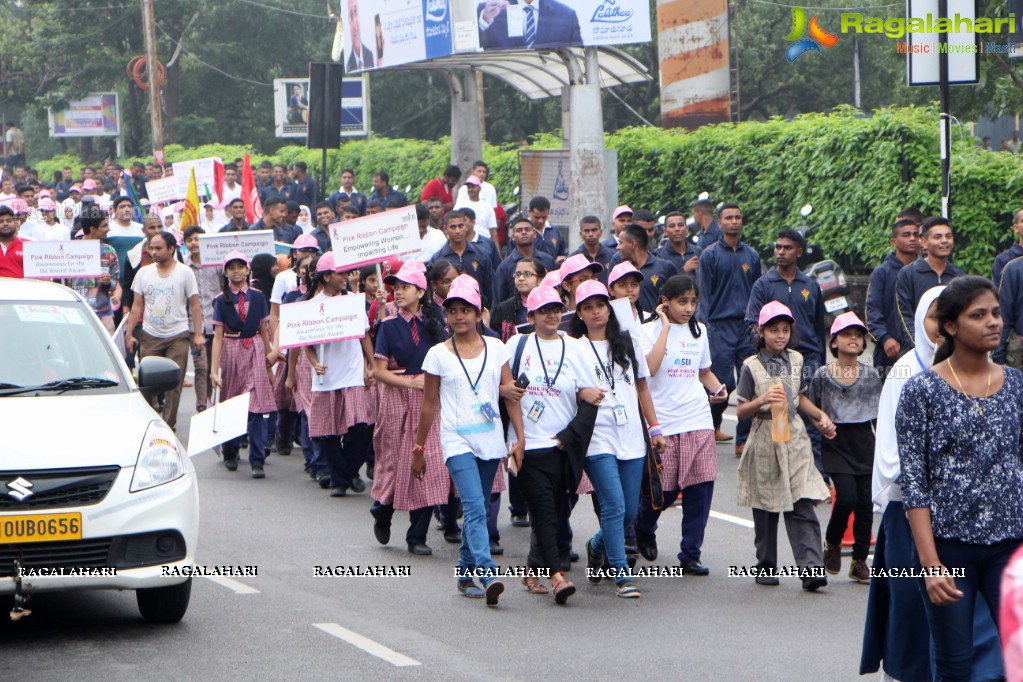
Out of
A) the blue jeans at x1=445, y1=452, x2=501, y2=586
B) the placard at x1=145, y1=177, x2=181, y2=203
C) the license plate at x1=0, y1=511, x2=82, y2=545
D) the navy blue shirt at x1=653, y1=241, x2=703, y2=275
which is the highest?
the placard at x1=145, y1=177, x2=181, y2=203

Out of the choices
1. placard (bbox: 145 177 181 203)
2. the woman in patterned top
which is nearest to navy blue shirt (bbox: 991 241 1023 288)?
the woman in patterned top

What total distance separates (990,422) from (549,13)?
623 inches

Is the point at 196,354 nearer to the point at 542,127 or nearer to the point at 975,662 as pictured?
the point at 975,662

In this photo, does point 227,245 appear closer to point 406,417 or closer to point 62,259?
point 62,259

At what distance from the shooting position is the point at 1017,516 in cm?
505

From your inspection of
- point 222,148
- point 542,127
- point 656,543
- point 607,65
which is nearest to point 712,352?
point 656,543

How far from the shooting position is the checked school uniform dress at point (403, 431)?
9.01 meters

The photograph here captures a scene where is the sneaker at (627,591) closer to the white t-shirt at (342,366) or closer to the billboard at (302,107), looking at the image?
the white t-shirt at (342,366)

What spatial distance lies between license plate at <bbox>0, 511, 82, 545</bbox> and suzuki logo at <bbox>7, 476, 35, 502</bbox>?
8 cm

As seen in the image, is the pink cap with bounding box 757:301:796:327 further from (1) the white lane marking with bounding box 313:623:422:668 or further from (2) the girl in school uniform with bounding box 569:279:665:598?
(1) the white lane marking with bounding box 313:623:422:668

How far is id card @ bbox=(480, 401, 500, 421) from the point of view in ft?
26.3

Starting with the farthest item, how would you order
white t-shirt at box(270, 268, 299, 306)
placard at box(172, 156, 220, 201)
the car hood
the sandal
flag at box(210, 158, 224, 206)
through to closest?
flag at box(210, 158, 224, 206) → placard at box(172, 156, 220, 201) → white t-shirt at box(270, 268, 299, 306) → the sandal → the car hood

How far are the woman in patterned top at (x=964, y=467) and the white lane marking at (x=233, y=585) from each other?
4201 mm

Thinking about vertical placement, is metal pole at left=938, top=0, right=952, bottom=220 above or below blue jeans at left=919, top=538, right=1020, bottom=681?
above
